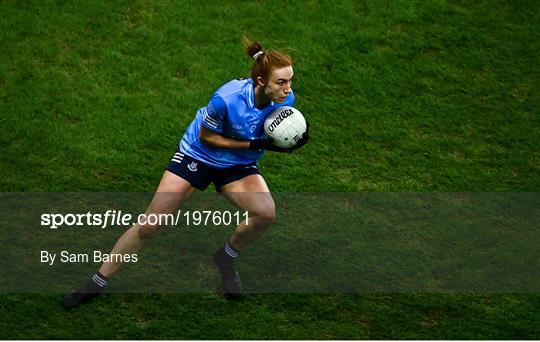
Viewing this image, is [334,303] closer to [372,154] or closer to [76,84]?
[372,154]

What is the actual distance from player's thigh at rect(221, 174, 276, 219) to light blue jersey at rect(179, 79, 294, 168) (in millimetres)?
177

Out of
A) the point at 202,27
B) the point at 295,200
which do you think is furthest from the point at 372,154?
the point at 202,27

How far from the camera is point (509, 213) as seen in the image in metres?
9.90

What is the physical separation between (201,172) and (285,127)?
2.69 feet

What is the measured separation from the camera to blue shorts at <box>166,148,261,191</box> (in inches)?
312

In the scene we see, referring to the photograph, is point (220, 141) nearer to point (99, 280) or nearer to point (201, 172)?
point (201, 172)

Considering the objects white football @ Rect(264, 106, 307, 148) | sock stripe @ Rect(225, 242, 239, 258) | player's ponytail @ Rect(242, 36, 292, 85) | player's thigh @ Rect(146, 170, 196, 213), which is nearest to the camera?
player's ponytail @ Rect(242, 36, 292, 85)

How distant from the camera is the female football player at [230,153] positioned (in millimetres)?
Answer: 7680

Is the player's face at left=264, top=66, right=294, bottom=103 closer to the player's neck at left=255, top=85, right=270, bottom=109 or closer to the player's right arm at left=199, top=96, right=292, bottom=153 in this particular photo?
the player's neck at left=255, top=85, right=270, bottom=109

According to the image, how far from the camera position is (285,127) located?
7.68m

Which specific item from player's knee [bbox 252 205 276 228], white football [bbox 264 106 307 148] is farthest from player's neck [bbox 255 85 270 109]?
player's knee [bbox 252 205 276 228]

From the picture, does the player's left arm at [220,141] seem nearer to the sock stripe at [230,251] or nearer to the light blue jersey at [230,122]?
the light blue jersey at [230,122]

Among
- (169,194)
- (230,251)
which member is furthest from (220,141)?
(230,251)

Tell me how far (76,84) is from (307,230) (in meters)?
3.51
